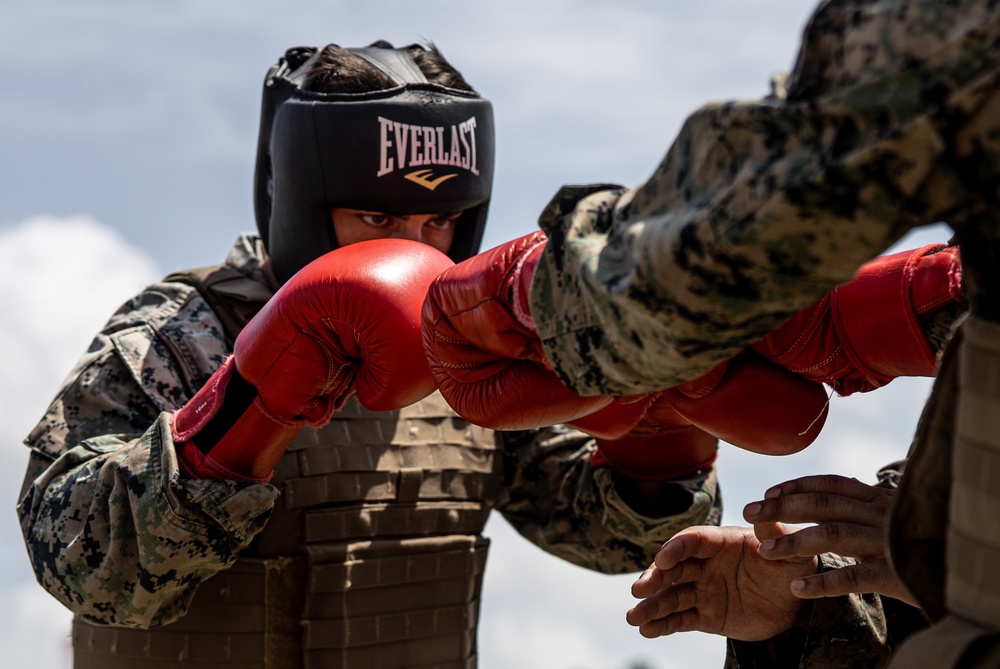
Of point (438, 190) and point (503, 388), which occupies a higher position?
point (438, 190)

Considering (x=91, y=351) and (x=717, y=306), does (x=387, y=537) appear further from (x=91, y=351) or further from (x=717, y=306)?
(x=717, y=306)

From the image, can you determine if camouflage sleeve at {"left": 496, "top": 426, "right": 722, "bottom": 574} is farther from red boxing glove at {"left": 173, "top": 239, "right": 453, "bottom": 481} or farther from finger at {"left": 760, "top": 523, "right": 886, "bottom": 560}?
finger at {"left": 760, "top": 523, "right": 886, "bottom": 560}

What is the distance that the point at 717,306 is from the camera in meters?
1.61

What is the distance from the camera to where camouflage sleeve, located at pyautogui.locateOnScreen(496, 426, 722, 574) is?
3.75m

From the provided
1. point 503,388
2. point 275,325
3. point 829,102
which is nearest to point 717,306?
point 829,102

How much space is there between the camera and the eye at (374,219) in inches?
145

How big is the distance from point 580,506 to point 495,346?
1.88 metres

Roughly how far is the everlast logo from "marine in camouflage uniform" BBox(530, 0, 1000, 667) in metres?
1.83

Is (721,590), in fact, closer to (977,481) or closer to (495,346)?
(495,346)

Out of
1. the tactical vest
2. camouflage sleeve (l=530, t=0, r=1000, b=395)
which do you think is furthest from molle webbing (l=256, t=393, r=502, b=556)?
camouflage sleeve (l=530, t=0, r=1000, b=395)

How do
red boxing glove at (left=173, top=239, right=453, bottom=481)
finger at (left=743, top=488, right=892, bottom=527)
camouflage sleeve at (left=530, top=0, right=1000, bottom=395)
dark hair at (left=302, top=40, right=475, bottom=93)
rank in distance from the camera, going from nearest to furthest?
camouflage sleeve at (left=530, top=0, right=1000, bottom=395) → finger at (left=743, top=488, right=892, bottom=527) → red boxing glove at (left=173, top=239, right=453, bottom=481) → dark hair at (left=302, top=40, right=475, bottom=93)

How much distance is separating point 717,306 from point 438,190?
2111 millimetres

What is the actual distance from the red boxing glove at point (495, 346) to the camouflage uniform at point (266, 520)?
93cm

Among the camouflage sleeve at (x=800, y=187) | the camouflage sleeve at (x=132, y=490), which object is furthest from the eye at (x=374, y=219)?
the camouflage sleeve at (x=800, y=187)
